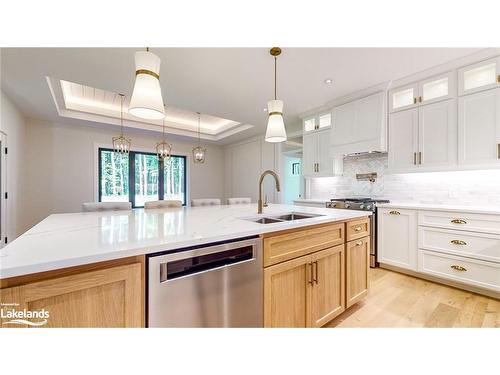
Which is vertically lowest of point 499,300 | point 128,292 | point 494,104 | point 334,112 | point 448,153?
point 499,300

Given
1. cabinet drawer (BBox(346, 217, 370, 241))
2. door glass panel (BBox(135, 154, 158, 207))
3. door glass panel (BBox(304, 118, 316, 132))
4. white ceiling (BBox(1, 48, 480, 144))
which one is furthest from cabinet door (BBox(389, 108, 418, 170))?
door glass panel (BBox(135, 154, 158, 207))

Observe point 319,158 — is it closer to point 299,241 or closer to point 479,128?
point 479,128

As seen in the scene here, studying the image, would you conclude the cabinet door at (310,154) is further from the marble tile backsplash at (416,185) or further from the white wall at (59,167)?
the white wall at (59,167)

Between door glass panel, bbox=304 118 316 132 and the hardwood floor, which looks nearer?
the hardwood floor

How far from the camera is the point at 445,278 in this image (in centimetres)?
227

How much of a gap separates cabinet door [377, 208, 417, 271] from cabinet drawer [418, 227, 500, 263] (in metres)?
0.11

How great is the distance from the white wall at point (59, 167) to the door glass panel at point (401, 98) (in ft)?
17.6

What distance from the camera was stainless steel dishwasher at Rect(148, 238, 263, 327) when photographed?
2.91 feet

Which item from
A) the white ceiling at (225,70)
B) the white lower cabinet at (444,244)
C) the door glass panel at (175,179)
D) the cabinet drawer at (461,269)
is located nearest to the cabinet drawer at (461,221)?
the white lower cabinet at (444,244)

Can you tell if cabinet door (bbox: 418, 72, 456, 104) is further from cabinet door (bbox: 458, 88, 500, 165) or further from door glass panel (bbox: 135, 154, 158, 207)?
door glass panel (bbox: 135, 154, 158, 207)
